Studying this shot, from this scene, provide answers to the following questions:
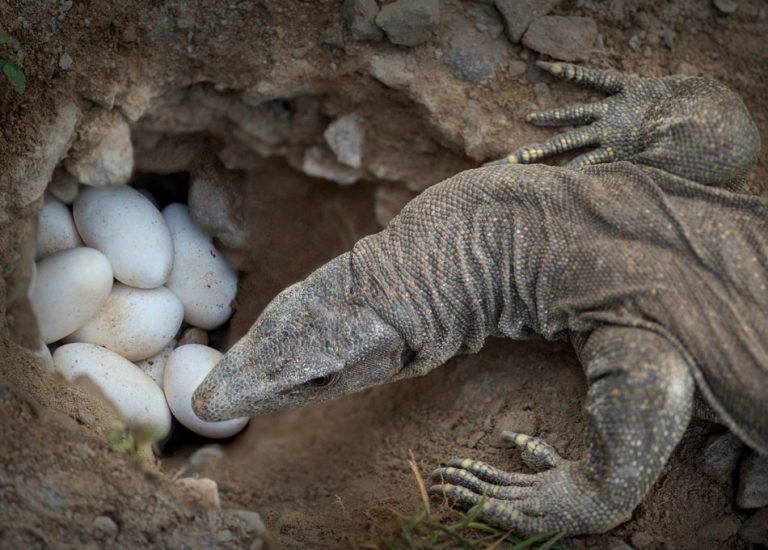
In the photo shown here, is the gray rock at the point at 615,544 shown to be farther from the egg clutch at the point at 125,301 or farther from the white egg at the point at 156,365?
the white egg at the point at 156,365

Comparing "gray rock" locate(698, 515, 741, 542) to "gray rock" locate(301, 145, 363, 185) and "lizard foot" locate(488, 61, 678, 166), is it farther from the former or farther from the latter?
"gray rock" locate(301, 145, 363, 185)

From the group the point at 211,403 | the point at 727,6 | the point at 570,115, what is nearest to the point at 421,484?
the point at 211,403

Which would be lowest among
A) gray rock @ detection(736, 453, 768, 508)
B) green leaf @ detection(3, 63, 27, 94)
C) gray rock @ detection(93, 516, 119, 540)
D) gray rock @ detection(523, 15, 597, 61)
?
gray rock @ detection(736, 453, 768, 508)

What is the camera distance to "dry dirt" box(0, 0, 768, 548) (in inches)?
118

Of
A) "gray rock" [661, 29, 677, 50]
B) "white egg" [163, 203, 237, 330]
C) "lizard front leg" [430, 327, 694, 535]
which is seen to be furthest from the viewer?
"white egg" [163, 203, 237, 330]

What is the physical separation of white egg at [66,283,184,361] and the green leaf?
113 cm

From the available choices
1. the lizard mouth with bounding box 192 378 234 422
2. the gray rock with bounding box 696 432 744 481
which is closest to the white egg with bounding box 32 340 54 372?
the lizard mouth with bounding box 192 378 234 422

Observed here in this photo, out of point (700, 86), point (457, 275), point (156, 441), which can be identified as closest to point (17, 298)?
point (156, 441)

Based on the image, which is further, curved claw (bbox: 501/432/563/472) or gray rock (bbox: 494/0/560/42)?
gray rock (bbox: 494/0/560/42)

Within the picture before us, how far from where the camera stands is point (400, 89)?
393 cm

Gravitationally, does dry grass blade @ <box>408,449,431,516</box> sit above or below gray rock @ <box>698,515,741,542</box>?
above

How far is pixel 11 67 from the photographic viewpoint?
10.3ft

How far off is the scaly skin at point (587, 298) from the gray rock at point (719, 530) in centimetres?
45

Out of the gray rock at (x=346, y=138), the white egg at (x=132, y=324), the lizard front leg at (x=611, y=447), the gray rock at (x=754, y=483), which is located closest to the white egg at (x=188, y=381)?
the white egg at (x=132, y=324)
